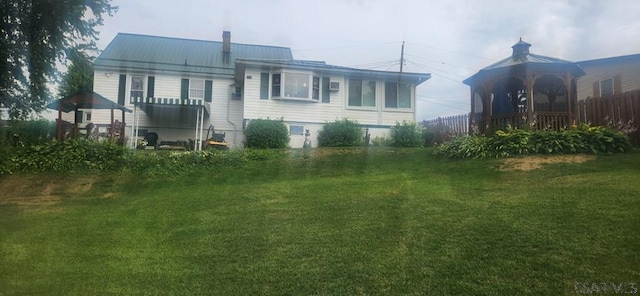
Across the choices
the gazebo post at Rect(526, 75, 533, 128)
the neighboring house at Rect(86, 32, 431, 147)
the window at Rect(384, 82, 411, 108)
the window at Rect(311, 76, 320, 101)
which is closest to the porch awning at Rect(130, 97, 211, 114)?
the neighboring house at Rect(86, 32, 431, 147)

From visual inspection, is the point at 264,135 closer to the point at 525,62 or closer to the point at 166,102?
the point at 166,102

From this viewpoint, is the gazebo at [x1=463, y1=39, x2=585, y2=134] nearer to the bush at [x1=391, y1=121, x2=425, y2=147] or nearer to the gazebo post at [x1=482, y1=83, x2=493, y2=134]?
the gazebo post at [x1=482, y1=83, x2=493, y2=134]

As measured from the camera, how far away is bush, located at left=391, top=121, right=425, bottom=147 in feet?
63.0

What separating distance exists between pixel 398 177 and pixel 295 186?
7.78ft

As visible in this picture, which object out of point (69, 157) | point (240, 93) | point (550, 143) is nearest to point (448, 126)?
point (550, 143)

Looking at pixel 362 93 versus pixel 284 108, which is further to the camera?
pixel 362 93

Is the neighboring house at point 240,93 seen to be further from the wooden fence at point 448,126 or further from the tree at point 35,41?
the tree at point 35,41

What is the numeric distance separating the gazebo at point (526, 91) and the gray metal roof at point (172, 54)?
1220 centimetres

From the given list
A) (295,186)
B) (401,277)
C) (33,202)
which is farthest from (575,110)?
(33,202)

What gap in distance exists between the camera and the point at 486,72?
15.0 meters

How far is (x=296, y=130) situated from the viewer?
19.8 metres

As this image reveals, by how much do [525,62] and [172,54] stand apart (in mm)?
16774

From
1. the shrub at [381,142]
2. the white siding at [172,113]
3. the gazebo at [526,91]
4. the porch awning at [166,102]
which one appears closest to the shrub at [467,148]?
the gazebo at [526,91]

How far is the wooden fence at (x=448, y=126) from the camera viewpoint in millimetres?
17489
